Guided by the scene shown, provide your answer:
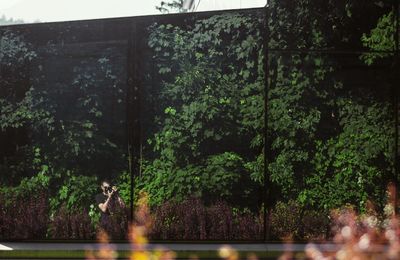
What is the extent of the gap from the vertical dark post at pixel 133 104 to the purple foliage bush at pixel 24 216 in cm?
119

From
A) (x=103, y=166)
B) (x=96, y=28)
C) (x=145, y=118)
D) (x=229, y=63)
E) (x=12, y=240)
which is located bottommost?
(x=12, y=240)

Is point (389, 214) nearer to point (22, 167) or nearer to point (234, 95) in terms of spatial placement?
point (234, 95)

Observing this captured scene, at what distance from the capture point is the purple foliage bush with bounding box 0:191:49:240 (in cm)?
928

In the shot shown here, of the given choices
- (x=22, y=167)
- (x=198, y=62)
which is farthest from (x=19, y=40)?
(x=198, y=62)

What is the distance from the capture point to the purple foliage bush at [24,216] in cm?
928

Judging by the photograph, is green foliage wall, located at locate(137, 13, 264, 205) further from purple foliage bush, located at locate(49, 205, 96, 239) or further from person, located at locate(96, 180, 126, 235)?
purple foliage bush, located at locate(49, 205, 96, 239)

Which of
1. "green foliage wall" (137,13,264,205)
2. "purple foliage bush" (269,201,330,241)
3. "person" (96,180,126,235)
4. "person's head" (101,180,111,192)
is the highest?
"green foliage wall" (137,13,264,205)

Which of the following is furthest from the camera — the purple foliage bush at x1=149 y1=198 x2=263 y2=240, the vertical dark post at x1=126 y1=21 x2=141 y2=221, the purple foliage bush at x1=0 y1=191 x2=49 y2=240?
the purple foliage bush at x1=0 y1=191 x2=49 y2=240

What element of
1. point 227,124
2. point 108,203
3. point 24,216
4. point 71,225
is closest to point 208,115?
point 227,124

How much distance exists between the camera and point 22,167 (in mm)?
9344

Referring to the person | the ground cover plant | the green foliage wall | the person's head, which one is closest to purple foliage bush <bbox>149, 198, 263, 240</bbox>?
the ground cover plant

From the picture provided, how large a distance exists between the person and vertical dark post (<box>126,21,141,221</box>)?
0.69ft

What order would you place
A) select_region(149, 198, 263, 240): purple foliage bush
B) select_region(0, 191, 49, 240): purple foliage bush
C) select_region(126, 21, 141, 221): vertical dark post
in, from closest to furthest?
select_region(149, 198, 263, 240): purple foliage bush → select_region(126, 21, 141, 221): vertical dark post → select_region(0, 191, 49, 240): purple foliage bush

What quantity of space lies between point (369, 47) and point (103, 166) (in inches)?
151
